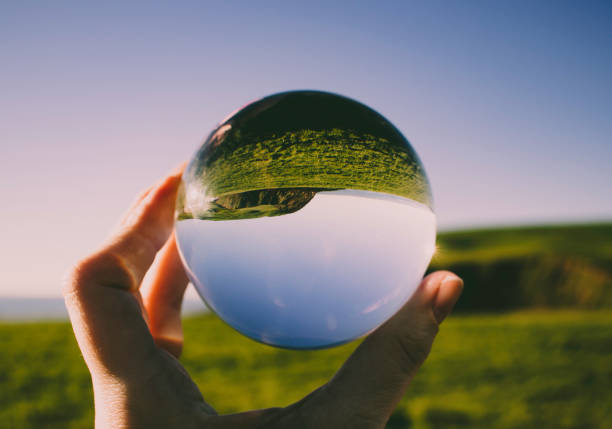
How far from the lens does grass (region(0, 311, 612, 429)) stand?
685 cm

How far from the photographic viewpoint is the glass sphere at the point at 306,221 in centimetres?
196

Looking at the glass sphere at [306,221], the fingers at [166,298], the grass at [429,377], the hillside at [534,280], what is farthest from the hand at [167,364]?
the hillside at [534,280]

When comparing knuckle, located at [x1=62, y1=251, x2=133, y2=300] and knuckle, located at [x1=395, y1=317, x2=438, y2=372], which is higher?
knuckle, located at [x1=62, y1=251, x2=133, y2=300]

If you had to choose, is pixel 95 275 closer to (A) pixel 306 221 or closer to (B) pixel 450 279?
(A) pixel 306 221

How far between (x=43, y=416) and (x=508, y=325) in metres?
12.3

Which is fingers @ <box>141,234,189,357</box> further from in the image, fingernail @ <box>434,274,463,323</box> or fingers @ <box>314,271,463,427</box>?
fingernail @ <box>434,274,463,323</box>

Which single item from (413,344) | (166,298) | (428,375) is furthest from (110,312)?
(428,375)

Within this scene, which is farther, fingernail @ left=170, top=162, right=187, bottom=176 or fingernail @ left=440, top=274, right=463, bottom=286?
fingernail @ left=170, top=162, right=187, bottom=176

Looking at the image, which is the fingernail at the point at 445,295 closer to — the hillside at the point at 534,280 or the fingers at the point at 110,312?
the fingers at the point at 110,312

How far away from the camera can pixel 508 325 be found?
12961 millimetres

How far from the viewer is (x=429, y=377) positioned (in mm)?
8703

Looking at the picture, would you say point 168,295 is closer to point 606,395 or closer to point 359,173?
point 359,173

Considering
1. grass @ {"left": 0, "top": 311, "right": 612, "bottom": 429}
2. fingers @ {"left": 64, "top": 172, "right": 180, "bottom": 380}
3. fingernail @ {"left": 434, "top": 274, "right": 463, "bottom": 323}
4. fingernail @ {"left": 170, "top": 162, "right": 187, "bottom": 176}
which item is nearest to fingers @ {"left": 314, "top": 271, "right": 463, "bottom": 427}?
fingernail @ {"left": 434, "top": 274, "right": 463, "bottom": 323}

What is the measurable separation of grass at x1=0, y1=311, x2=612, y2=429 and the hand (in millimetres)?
4766
